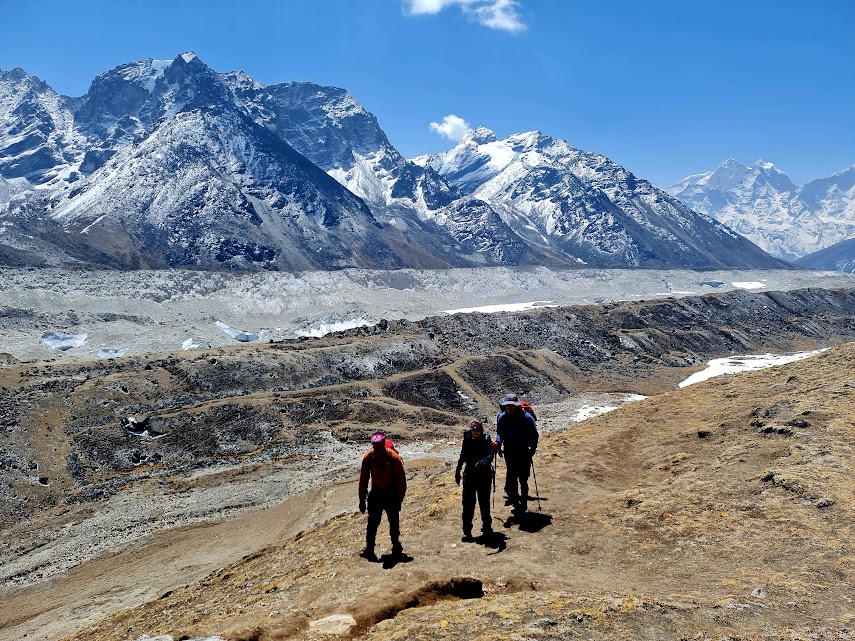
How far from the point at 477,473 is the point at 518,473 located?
1.88 m

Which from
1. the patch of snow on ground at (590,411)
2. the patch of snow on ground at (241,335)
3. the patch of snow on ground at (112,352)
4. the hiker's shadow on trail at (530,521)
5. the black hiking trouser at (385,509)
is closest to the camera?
the black hiking trouser at (385,509)

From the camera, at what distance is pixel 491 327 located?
83.2 m

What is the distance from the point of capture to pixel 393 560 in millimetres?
12156

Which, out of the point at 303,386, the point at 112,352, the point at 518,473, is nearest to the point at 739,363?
the point at 303,386

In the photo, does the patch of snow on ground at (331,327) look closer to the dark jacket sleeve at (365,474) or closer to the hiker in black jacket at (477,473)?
the hiker in black jacket at (477,473)

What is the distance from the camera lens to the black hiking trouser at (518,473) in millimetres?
14172

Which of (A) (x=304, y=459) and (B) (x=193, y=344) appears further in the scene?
(B) (x=193, y=344)

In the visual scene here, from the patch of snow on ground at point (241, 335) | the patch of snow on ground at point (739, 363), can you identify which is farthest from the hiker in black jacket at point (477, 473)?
the patch of snow on ground at point (241, 335)

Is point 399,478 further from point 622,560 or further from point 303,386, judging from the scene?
point 303,386

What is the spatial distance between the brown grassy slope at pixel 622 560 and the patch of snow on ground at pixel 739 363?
57.6m

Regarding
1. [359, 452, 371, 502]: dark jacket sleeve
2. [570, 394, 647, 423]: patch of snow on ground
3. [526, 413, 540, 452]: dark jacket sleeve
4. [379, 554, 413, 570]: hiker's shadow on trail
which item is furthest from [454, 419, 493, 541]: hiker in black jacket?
[570, 394, 647, 423]: patch of snow on ground

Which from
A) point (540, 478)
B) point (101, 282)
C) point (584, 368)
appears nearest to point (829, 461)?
point (540, 478)

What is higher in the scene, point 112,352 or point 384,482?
point 112,352

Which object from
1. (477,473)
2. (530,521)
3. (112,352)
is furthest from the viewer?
(112,352)
